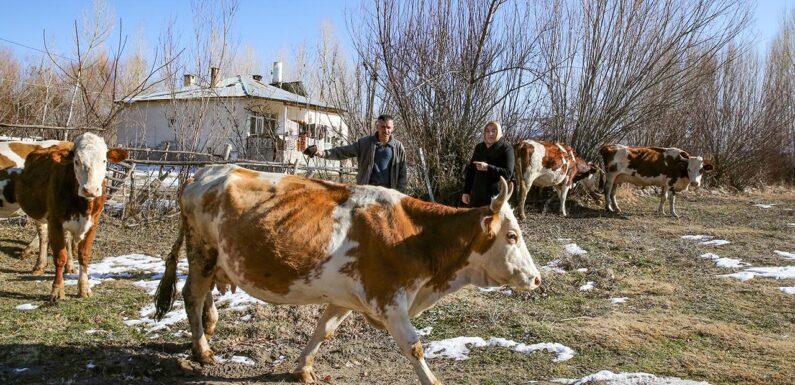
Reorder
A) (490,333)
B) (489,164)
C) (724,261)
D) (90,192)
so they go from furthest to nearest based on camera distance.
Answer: (724,261)
(489,164)
(90,192)
(490,333)

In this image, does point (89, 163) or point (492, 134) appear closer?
point (89, 163)

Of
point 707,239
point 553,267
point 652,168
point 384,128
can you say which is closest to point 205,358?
point 384,128

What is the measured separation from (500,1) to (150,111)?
73.1ft

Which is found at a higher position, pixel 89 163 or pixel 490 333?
pixel 89 163

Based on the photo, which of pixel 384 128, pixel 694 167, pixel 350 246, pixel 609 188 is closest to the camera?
pixel 350 246

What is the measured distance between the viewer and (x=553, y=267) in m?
8.33

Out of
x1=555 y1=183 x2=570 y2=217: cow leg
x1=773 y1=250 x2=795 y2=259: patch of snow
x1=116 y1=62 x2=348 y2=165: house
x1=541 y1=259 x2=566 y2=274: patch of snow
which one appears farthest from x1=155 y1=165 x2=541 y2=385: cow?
Answer: x1=116 y1=62 x2=348 y2=165: house

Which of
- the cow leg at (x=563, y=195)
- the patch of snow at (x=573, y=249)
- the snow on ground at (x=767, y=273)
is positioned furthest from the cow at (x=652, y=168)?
the snow on ground at (x=767, y=273)

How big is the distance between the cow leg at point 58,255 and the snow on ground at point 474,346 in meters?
3.82

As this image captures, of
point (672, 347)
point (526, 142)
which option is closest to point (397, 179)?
point (672, 347)

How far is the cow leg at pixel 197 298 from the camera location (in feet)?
14.8

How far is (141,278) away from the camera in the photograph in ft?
24.6

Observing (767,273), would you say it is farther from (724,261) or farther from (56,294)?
(56,294)

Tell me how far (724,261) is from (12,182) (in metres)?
9.74
